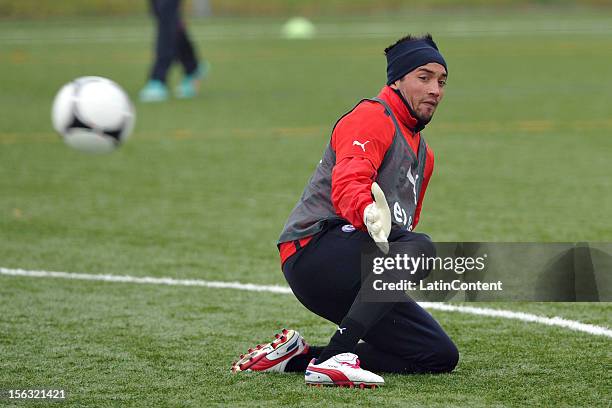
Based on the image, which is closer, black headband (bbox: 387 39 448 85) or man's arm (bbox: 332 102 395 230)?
man's arm (bbox: 332 102 395 230)

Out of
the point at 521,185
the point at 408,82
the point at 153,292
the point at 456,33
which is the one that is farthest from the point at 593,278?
the point at 456,33

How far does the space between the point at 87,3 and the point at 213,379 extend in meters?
35.9

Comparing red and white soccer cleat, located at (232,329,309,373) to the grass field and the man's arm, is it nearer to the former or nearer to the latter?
the grass field

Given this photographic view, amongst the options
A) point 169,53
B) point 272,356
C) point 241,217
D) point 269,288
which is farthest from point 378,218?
point 169,53

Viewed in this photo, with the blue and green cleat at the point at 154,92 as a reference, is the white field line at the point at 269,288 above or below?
below

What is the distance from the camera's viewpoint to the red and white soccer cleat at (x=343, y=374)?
4.84 m

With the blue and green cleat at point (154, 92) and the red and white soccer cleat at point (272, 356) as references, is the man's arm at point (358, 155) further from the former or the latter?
the blue and green cleat at point (154, 92)

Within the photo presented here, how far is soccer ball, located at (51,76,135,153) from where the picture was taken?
746 centimetres

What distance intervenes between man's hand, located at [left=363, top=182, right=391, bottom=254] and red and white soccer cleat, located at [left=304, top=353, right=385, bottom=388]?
61cm

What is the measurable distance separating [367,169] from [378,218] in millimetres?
284

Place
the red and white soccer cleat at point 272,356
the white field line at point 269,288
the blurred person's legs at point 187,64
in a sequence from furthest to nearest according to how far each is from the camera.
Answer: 1. the blurred person's legs at point 187,64
2. the white field line at point 269,288
3. the red and white soccer cleat at point 272,356

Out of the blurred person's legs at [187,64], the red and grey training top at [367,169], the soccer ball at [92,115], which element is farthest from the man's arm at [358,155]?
the blurred person's legs at [187,64]

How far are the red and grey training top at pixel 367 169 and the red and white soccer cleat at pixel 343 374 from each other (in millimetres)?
509

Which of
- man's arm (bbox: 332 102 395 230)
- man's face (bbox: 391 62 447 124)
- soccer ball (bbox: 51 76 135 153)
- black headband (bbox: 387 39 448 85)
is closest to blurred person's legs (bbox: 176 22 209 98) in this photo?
soccer ball (bbox: 51 76 135 153)
